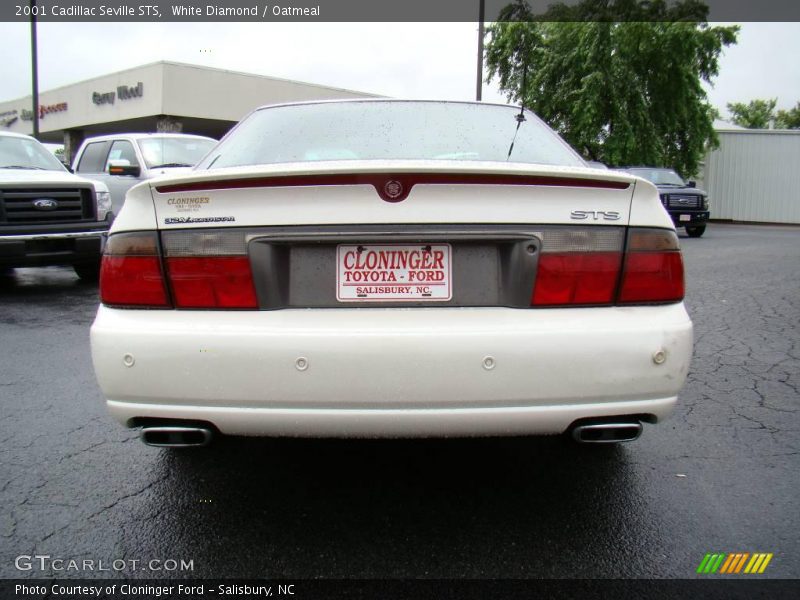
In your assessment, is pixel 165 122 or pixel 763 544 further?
pixel 165 122

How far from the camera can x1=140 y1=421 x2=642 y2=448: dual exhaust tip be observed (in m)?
2.19

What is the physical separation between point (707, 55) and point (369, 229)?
2833 centimetres

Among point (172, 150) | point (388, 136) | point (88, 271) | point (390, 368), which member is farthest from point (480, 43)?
point (390, 368)

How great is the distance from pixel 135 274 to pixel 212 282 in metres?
0.28

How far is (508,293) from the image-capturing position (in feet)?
7.06

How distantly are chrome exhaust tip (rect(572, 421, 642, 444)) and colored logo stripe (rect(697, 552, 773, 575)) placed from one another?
0.45m

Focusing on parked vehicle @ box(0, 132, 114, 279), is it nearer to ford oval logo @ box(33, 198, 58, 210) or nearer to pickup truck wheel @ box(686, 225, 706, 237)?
ford oval logo @ box(33, 198, 58, 210)

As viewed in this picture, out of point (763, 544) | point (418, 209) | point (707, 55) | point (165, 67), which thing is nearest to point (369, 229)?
point (418, 209)

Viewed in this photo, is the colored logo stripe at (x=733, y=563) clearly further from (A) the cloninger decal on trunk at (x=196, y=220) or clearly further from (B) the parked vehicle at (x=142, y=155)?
(B) the parked vehicle at (x=142, y=155)

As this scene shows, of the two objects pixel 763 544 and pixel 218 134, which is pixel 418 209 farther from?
pixel 218 134

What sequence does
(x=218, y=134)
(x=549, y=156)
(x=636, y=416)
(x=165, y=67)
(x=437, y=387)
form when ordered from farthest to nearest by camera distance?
1. (x=218, y=134)
2. (x=165, y=67)
3. (x=549, y=156)
4. (x=636, y=416)
5. (x=437, y=387)

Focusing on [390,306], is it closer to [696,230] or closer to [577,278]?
[577,278]

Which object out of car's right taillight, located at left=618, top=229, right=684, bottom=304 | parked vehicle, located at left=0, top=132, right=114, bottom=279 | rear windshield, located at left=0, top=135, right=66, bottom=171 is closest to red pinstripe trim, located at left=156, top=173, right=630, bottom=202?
car's right taillight, located at left=618, top=229, right=684, bottom=304

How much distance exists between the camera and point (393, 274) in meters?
2.14
